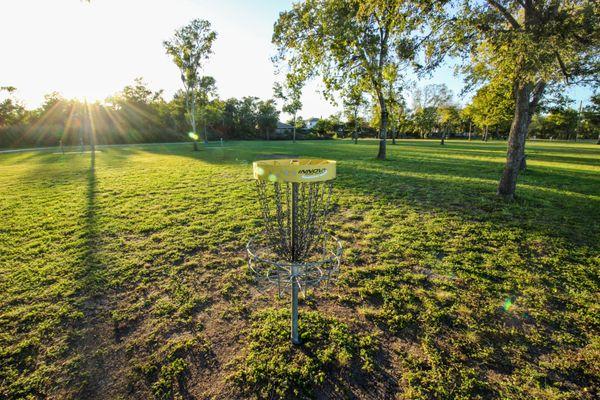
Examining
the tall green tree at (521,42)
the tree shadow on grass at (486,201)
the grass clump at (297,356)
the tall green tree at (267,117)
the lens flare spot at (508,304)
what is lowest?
the grass clump at (297,356)

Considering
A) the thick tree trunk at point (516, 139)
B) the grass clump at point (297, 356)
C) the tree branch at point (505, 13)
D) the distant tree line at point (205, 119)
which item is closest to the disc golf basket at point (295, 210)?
the grass clump at point (297, 356)

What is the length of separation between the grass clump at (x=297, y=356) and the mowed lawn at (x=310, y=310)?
0.6 inches

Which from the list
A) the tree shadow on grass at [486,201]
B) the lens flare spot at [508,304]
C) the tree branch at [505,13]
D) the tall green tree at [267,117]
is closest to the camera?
the lens flare spot at [508,304]

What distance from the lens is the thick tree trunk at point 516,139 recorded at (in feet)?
23.3

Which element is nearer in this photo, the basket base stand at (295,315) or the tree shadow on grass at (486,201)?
the basket base stand at (295,315)

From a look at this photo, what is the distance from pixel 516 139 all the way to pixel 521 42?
3.52 metres

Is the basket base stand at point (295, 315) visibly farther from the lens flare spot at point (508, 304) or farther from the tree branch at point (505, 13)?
the tree branch at point (505, 13)

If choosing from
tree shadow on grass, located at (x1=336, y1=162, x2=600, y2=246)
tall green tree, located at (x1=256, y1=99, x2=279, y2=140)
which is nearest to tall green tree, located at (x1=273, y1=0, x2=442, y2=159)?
tree shadow on grass, located at (x1=336, y1=162, x2=600, y2=246)

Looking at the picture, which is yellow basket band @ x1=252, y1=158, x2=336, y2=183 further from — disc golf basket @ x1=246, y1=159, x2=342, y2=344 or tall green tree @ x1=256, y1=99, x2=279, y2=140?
tall green tree @ x1=256, y1=99, x2=279, y2=140

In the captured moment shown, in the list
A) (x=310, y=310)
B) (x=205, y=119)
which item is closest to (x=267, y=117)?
(x=205, y=119)

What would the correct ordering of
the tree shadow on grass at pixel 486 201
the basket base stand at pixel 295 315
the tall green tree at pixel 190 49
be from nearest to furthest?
the basket base stand at pixel 295 315 → the tree shadow on grass at pixel 486 201 → the tall green tree at pixel 190 49

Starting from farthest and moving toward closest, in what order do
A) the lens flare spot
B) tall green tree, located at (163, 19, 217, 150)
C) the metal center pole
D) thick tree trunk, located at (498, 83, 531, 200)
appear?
tall green tree, located at (163, 19, 217, 150) → thick tree trunk, located at (498, 83, 531, 200) → the lens flare spot → the metal center pole

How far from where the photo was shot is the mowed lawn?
7.97ft

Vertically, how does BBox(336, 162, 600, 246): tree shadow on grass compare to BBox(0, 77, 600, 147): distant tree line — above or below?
below
